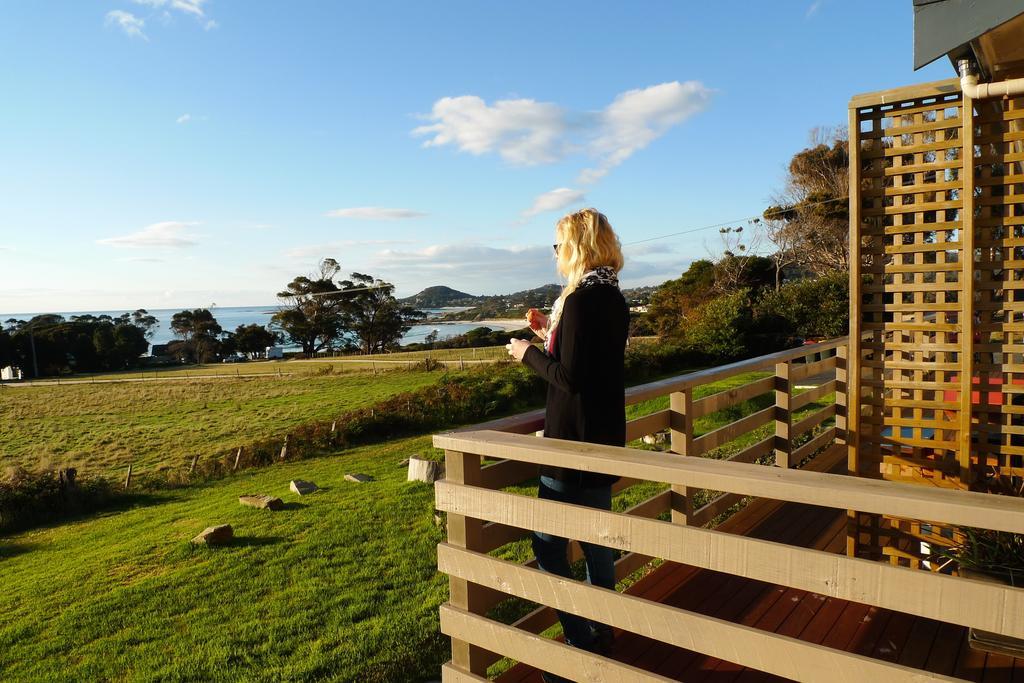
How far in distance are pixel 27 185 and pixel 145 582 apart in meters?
29.3

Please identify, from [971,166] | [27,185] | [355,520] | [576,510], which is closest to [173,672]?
[355,520]

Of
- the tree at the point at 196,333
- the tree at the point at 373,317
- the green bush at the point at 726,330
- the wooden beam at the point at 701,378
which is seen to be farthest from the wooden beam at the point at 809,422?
the tree at the point at 196,333

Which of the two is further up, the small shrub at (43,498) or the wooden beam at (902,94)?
the wooden beam at (902,94)

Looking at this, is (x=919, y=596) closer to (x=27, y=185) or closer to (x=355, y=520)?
(x=355, y=520)

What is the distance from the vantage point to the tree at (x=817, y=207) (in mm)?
21609

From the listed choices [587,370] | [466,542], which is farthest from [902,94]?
[466,542]

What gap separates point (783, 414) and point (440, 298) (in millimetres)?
58983

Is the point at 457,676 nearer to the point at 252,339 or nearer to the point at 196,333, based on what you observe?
the point at 252,339

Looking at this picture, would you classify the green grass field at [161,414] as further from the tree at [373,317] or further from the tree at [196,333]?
the tree at [196,333]

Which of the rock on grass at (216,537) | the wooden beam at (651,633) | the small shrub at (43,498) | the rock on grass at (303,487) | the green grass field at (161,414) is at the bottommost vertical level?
the green grass field at (161,414)

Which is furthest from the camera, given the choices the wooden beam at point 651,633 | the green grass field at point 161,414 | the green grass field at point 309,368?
the green grass field at point 309,368

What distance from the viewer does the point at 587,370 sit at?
1.89m

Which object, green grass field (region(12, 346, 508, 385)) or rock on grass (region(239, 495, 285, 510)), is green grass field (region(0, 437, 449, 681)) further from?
green grass field (region(12, 346, 508, 385))

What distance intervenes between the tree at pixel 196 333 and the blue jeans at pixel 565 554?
59.7 metres
